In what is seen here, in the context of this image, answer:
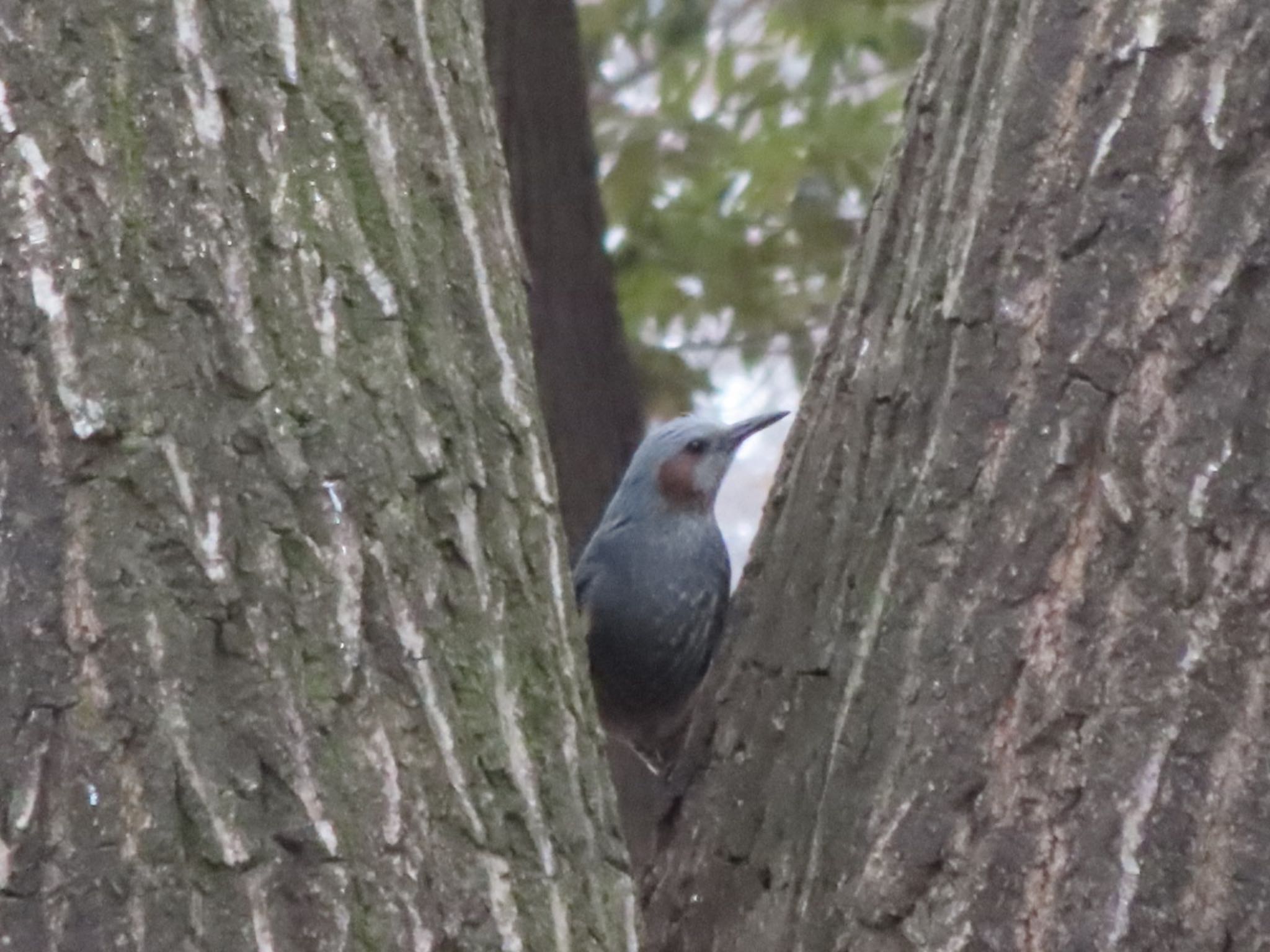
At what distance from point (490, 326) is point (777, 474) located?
79cm

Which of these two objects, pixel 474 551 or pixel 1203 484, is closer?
pixel 474 551

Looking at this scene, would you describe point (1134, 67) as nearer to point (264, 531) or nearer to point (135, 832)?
point (264, 531)

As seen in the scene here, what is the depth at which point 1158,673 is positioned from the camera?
221 cm

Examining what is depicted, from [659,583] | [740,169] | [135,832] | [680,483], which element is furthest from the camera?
[740,169]

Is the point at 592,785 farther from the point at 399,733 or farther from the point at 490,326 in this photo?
the point at 490,326

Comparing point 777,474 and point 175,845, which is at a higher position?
point 777,474

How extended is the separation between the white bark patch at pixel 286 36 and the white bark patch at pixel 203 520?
0.45 metres

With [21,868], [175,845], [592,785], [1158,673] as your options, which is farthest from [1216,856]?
[21,868]

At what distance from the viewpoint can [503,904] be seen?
198 centimetres

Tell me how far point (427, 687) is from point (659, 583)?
203 centimetres

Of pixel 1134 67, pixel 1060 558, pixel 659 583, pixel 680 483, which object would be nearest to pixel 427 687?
pixel 1060 558

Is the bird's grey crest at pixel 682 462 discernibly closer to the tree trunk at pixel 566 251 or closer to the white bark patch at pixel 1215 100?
the tree trunk at pixel 566 251

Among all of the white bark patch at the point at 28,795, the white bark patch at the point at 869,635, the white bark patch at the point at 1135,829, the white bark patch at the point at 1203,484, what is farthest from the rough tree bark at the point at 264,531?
the white bark patch at the point at 1203,484

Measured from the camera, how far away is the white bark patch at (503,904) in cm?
197
